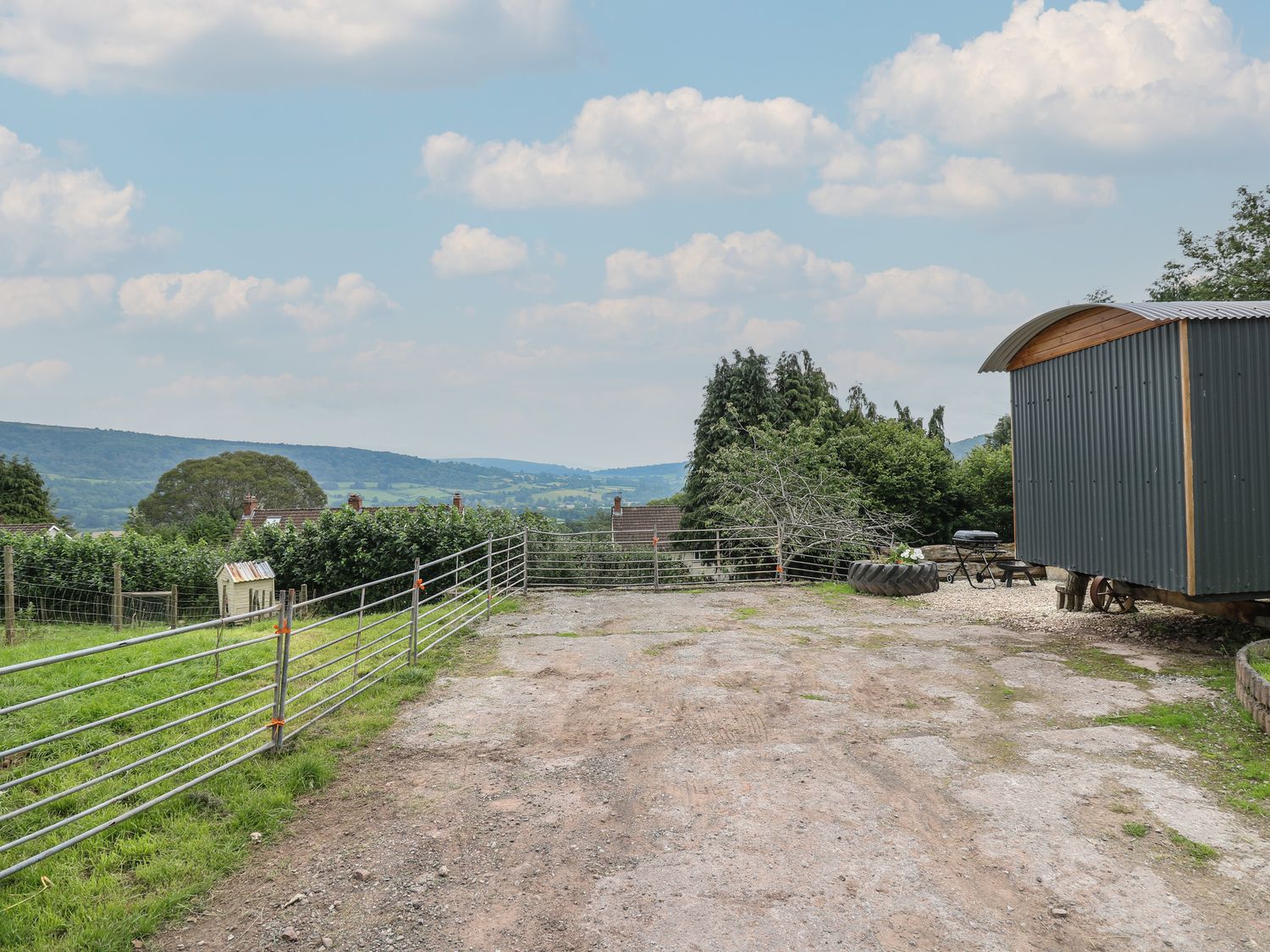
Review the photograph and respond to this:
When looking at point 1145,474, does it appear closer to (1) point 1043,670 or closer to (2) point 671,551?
(1) point 1043,670

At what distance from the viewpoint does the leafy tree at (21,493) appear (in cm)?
4341

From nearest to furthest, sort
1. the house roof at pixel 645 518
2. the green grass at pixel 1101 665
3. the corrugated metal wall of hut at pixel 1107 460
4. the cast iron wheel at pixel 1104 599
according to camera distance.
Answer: the green grass at pixel 1101 665 → the corrugated metal wall of hut at pixel 1107 460 → the cast iron wheel at pixel 1104 599 → the house roof at pixel 645 518

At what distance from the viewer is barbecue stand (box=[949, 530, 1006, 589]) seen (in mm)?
15227

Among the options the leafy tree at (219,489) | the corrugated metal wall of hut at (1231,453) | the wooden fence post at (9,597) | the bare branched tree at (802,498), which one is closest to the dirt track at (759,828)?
the corrugated metal wall of hut at (1231,453)

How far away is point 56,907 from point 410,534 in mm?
15884

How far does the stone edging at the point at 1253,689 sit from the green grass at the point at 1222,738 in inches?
2.7

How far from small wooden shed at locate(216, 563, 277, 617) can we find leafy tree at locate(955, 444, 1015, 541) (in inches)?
735

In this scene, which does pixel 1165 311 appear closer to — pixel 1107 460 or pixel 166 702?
pixel 1107 460

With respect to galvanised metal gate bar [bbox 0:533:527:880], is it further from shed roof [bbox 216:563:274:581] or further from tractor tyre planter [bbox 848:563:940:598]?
shed roof [bbox 216:563:274:581]

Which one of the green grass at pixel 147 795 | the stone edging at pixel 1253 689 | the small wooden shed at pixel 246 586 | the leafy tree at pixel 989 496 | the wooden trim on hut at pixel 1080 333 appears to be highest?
the wooden trim on hut at pixel 1080 333

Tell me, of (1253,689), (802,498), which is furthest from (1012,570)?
(1253,689)

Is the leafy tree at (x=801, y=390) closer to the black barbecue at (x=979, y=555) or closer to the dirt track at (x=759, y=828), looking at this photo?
the black barbecue at (x=979, y=555)

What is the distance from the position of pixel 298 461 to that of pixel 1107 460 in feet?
437

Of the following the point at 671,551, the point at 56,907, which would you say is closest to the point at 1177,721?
the point at 56,907
